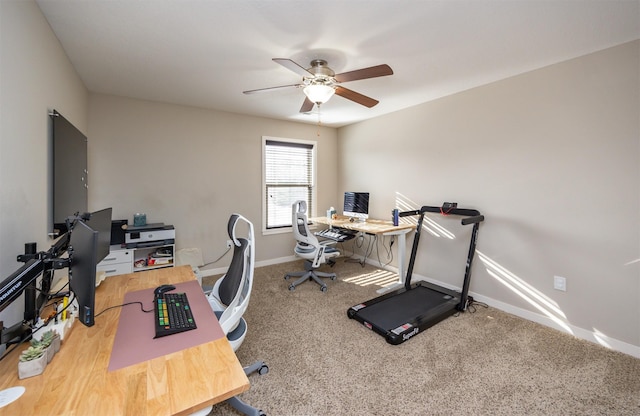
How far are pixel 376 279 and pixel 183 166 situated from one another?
322 centimetres

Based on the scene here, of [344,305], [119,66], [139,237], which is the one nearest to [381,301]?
[344,305]

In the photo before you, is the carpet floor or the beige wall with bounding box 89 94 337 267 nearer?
the carpet floor

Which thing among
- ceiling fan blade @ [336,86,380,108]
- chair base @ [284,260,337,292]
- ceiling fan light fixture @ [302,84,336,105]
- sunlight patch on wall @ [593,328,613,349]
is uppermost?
ceiling fan blade @ [336,86,380,108]

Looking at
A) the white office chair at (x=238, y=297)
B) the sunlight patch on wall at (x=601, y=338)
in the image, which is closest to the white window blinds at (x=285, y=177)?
the white office chair at (x=238, y=297)

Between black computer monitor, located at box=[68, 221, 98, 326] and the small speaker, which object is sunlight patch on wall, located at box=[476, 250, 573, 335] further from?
the small speaker

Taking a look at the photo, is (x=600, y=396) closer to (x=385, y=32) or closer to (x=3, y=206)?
(x=385, y=32)

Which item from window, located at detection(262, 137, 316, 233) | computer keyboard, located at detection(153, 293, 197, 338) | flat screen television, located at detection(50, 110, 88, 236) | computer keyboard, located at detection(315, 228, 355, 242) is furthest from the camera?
window, located at detection(262, 137, 316, 233)

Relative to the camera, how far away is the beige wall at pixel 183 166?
132 inches

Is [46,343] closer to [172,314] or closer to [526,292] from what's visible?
[172,314]

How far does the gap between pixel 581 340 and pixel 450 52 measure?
2.80m

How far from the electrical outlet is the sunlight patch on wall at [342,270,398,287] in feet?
5.80

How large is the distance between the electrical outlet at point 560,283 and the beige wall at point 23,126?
398 centimetres

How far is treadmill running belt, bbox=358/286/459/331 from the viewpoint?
264cm

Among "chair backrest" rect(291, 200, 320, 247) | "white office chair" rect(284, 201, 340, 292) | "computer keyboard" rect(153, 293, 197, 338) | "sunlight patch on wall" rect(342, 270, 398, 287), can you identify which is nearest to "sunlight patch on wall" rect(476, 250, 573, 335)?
"sunlight patch on wall" rect(342, 270, 398, 287)
